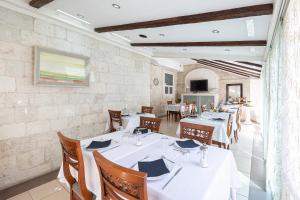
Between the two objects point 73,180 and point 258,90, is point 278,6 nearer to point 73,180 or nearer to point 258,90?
point 73,180

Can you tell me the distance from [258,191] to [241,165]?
79 cm

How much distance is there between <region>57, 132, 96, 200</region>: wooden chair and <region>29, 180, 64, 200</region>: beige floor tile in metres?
0.93

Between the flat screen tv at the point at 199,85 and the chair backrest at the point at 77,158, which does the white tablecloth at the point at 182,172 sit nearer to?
the chair backrest at the point at 77,158

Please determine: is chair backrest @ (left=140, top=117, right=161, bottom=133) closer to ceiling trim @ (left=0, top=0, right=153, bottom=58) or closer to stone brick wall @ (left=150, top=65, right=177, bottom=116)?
ceiling trim @ (left=0, top=0, right=153, bottom=58)

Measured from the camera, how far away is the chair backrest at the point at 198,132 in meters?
1.82

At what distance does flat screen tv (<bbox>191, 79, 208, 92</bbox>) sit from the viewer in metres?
8.80

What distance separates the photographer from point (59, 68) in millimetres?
2838

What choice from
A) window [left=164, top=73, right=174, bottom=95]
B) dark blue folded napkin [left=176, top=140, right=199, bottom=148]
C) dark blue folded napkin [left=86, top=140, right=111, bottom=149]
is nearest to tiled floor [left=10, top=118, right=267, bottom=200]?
dark blue folded napkin [left=86, top=140, right=111, bottom=149]

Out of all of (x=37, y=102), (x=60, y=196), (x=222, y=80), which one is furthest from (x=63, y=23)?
(x=222, y=80)

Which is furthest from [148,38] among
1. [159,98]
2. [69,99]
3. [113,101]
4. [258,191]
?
[159,98]

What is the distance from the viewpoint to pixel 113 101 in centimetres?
410

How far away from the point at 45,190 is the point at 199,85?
819cm

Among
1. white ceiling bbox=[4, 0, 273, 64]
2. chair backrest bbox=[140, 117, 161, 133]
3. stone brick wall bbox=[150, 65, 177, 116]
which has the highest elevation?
white ceiling bbox=[4, 0, 273, 64]

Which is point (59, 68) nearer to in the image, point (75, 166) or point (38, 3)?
point (38, 3)
